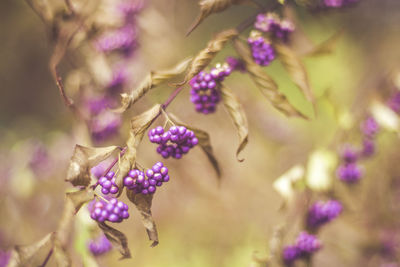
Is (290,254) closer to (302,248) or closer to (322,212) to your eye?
(302,248)

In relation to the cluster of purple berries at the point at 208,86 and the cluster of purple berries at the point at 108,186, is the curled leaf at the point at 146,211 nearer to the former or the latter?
the cluster of purple berries at the point at 108,186

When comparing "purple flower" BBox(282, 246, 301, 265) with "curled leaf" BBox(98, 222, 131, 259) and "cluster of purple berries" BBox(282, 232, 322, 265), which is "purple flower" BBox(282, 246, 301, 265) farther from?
"curled leaf" BBox(98, 222, 131, 259)

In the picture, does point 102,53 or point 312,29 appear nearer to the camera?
point 102,53

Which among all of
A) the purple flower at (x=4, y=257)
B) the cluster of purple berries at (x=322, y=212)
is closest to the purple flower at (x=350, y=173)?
the cluster of purple berries at (x=322, y=212)

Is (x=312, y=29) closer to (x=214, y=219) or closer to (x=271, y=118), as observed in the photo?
(x=271, y=118)

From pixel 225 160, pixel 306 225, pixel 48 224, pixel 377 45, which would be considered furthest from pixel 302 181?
pixel 377 45
